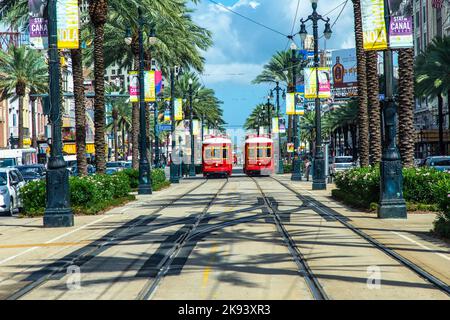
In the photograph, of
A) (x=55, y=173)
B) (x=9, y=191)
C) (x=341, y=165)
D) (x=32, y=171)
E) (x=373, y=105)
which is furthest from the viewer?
(x=341, y=165)

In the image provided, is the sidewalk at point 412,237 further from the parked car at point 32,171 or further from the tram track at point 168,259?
the parked car at point 32,171

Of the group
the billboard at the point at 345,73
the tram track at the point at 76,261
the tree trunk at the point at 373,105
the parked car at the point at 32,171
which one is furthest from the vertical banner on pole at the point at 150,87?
the billboard at the point at 345,73

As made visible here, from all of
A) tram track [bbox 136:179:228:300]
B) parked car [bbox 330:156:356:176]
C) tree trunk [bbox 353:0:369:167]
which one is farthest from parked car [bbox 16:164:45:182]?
parked car [bbox 330:156:356:176]

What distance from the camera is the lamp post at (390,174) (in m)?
21.8

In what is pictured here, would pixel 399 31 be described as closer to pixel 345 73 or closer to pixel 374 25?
pixel 374 25

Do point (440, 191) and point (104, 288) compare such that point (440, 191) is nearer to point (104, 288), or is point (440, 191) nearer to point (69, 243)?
point (69, 243)

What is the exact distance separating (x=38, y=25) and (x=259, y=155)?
46.9 meters

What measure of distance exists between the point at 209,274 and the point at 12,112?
81.4 m

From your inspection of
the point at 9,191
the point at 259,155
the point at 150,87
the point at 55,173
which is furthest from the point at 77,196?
the point at 259,155

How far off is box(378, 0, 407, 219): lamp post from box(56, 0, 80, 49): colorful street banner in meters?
8.84

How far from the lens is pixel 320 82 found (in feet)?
140

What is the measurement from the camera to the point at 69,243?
693 inches

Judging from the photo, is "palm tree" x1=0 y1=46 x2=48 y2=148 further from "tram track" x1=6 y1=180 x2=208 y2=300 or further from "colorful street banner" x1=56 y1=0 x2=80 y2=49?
"tram track" x1=6 y1=180 x2=208 y2=300

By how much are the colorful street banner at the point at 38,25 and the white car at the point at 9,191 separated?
7.07 metres
